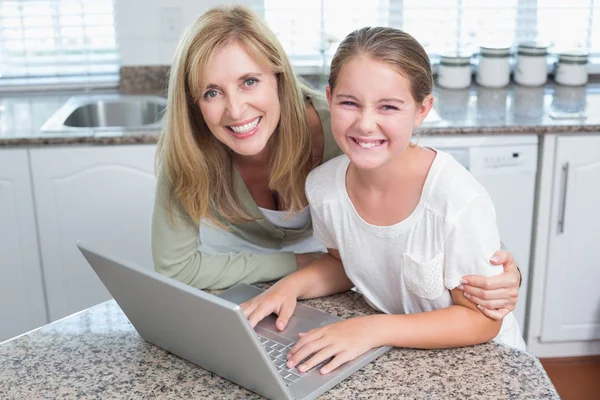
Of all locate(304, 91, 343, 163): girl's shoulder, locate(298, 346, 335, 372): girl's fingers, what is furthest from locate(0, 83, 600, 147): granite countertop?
locate(298, 346, 335, 372): girl's fingers

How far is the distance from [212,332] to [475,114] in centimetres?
168

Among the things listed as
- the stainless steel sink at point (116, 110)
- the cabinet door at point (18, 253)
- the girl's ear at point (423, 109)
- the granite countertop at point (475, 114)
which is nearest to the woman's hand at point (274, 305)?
the girl's ear at point (423, 109)

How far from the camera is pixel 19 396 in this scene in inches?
44.1

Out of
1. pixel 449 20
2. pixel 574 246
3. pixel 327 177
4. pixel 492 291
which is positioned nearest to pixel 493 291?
pixel 492 291

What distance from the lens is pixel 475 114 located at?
252 cm

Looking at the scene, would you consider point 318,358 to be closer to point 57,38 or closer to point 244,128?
point 244,128

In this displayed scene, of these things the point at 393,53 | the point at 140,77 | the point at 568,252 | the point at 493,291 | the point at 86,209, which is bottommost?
the point at 568,252

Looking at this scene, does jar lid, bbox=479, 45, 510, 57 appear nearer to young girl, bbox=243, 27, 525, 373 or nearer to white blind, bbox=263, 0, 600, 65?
white blind, bbox=263, 0, 600, 65

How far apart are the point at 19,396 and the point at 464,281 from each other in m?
0.68

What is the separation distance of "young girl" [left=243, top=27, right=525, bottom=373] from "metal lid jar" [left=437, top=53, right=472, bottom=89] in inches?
64.0

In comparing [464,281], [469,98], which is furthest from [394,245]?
[469,98]

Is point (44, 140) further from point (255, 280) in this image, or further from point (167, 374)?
→ point (167, 374)

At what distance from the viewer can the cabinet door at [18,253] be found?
2.41 metres

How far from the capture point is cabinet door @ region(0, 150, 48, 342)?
241 cm
